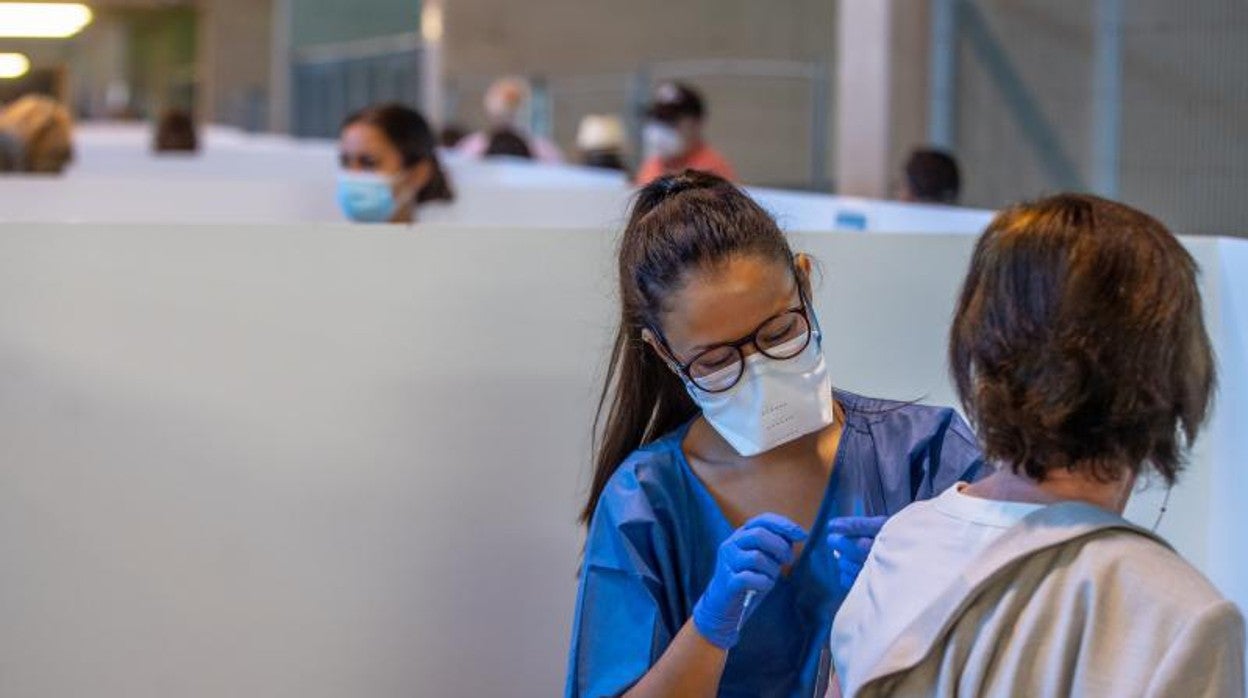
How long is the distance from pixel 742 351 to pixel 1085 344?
1.57 feet

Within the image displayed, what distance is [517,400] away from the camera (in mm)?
2273

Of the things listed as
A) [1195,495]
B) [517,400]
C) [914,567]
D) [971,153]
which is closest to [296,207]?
[971,153]

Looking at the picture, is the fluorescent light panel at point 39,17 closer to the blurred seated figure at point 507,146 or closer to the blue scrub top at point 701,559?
the blurred seated figure at point 507,146

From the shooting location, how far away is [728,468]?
169cm

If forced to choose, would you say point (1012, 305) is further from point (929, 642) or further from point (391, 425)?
point (391, 425)

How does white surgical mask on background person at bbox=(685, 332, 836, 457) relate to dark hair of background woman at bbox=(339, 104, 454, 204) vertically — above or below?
below

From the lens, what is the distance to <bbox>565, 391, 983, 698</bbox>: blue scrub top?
162 cm

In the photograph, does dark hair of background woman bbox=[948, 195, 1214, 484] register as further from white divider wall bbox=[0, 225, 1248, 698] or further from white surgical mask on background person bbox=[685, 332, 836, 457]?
white divider wall bbox=[0, 225, 1248, 698]

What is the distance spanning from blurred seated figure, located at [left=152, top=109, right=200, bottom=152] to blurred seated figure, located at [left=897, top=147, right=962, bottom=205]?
15.1 ft

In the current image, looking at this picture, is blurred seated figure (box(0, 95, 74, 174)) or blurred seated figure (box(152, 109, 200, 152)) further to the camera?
blurred seated figure (box(152, 109, 200, 152))

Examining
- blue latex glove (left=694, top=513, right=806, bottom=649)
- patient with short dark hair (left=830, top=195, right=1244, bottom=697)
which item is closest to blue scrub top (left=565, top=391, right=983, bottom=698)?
blue latex glove (left=694, top=513, right=806, bottom=649)

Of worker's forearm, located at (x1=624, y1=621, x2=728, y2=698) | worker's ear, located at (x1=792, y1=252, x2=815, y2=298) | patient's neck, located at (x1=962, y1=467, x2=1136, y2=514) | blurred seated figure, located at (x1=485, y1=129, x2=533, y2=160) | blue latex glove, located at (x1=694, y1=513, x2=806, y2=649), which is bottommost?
worker's forearm, located at (x1=624, y1=621, x2=728, y2=698)

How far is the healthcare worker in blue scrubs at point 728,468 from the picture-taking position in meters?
1.62

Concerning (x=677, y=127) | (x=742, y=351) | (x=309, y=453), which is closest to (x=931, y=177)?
(x=677, y=127)
